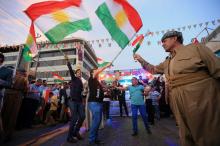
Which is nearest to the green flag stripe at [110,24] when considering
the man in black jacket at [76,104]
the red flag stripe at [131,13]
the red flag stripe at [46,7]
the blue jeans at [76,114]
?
the red flag stripe at [131,13]

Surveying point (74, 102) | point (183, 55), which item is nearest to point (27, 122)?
point (74, 102)

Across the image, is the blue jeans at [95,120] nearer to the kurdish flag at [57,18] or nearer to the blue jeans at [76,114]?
the blue jeans at [76,114]

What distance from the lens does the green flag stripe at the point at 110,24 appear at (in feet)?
18.9

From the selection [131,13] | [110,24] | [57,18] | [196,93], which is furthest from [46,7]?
[196,93]

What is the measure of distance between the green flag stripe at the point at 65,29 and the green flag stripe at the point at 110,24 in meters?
0.47

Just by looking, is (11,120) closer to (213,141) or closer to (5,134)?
(5,134)

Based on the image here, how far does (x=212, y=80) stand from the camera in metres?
2.18

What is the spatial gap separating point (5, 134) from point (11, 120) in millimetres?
383

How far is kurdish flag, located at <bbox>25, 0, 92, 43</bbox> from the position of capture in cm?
549

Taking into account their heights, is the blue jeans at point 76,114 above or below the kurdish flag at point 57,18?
below

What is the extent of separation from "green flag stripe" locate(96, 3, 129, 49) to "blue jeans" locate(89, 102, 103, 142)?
2117 mm

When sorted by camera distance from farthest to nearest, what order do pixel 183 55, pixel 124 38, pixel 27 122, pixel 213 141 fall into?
pixel 27 122 → pixel 124 38 → pixel 183 55 → pixel 213 141

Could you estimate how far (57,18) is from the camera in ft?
18.7

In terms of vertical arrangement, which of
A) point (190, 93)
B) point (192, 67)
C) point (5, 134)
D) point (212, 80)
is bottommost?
point (5, 134)
